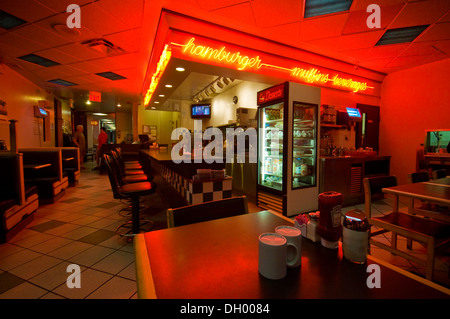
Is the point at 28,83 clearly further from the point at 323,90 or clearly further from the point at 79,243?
the point at 323,90

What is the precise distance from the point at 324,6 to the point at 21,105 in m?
7.94

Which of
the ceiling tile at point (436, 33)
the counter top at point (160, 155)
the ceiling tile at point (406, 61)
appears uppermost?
the ceiling tile at point (436, 33)

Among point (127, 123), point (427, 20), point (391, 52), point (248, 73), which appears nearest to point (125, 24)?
point (248, 73)

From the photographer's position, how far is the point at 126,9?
10.2 feet

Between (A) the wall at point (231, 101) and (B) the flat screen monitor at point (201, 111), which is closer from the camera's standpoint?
(A) the wall at point (231, 101)

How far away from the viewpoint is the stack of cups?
709 mm

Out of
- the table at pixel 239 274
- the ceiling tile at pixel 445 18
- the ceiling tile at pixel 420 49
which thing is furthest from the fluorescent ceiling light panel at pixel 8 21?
the ceiling tile at pixel 420 49

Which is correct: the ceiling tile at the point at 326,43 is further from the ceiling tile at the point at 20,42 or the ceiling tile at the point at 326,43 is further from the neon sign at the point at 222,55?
the ceiling tile at the point at 20,42

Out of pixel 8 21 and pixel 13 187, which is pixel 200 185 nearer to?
pixel 13 187

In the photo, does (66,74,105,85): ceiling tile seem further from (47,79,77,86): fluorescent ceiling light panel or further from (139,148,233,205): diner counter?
(139,148,233,205): diner counter

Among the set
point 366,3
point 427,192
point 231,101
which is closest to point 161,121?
point 231,101

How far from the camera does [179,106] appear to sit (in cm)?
958

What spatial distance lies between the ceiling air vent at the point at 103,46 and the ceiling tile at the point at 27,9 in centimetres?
85

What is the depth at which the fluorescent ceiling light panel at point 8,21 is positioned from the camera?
127 inches
